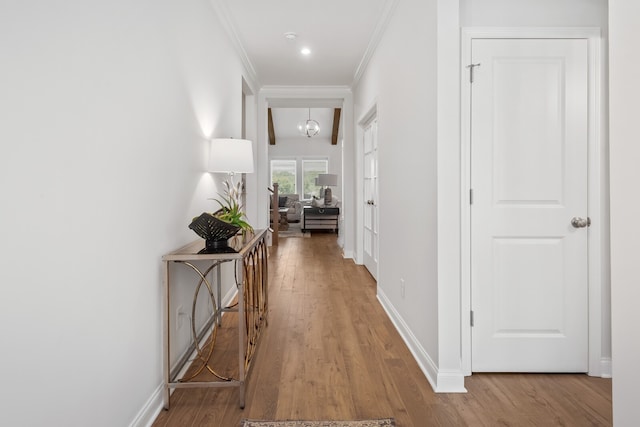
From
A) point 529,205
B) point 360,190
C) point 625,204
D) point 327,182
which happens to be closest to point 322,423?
point 625,204

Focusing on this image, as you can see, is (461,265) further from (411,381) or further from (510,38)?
(510,38)

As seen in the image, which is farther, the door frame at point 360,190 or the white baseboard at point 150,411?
the door frame at point 360,190

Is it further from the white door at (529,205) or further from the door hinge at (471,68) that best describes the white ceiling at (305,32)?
the white door at (529,205)

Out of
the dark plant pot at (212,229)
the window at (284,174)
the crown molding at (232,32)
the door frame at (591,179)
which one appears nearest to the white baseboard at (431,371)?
the door frame at (591,179)

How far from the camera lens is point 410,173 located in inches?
108

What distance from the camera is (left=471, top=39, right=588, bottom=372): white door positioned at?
2.29 m

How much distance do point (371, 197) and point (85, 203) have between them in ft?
12.8

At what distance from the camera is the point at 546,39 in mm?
2283

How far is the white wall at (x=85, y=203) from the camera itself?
3.34 feet

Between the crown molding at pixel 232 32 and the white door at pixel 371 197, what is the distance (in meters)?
1.62

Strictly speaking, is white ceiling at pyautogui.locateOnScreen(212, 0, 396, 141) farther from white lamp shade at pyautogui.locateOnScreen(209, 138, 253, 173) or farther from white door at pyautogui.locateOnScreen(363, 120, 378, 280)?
white lamp shade at pyautogui.locateOnScreen(209, 138, 253, 173)

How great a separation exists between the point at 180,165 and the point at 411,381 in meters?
1.81

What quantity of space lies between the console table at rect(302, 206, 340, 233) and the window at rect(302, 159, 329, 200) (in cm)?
248

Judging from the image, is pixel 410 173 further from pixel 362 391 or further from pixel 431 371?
pixel 362 391
